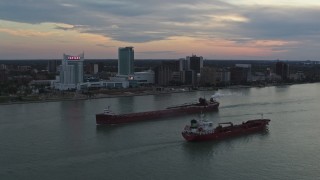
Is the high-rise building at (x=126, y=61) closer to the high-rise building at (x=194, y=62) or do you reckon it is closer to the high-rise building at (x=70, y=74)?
the high-rise building at (x=194, y=62)

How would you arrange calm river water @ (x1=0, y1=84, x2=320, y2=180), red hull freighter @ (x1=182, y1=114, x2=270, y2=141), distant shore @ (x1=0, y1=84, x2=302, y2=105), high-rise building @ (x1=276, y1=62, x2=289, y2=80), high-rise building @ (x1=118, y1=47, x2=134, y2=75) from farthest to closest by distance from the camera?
high-rise building @ (x1=276, y1=62, x2=289, y2=80) < high-rise building @ (x1=118, y1=47, x2=134, y2=75) < distant shore @ (x1=0, y1=84, x2=302, y2=105) < red hull freighter @ (x1=182, y1=114, x2=270, y2=141) < calm river water @ (x1=0, y1=84, x2=320, y2=180)

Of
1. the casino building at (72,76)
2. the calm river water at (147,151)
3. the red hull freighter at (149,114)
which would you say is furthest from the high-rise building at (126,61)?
the calm river water at (147,151)

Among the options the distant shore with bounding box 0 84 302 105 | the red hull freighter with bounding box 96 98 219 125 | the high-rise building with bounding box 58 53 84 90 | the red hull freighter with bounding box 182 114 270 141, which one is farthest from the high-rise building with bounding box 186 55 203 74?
the red hull freighter with bounding box 182 114 270 141

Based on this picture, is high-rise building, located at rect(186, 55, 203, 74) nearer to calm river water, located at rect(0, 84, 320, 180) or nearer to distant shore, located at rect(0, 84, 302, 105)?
distant shore, located at rect(0, 84, 302, 105)

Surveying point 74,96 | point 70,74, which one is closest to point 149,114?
point 74,96

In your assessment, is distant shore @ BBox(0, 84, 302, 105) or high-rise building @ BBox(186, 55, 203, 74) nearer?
distant shore @ BBox(0, 84, 302, 105)

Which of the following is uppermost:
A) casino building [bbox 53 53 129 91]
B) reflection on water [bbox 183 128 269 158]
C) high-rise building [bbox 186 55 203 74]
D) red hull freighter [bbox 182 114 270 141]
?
high-rise building [bbox 186 55 203 74]

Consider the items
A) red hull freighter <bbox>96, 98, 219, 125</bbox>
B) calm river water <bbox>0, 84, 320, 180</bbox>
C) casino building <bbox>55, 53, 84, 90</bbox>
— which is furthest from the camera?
casino building <bbox>55, 53, 84, 90</bbox>
